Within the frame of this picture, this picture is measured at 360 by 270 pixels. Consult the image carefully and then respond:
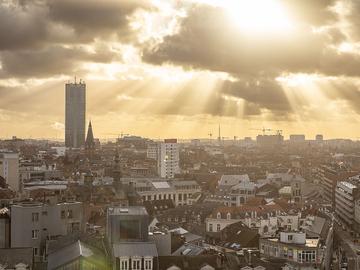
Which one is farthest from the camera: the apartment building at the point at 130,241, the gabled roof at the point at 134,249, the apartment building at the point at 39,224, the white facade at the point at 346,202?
the white facade at the point at 346,202

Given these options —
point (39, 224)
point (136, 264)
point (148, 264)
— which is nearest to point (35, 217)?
point (39, 224)

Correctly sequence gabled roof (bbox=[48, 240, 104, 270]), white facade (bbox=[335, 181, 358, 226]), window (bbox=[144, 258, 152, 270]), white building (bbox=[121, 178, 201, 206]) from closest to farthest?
gabled roof (bbox=[48, 240, 104, 270])
window (bbox=[144, 258, 152, 270])
white facade (bbox=[335, 181, 358, 226])
white building (bbox=[121, 178, 201, 206])

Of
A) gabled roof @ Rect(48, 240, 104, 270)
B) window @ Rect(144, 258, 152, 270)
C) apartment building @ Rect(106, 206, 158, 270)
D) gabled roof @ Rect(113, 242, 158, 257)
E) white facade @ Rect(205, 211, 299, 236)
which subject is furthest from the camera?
white facade @ Rect(205, 211, 299, 236)

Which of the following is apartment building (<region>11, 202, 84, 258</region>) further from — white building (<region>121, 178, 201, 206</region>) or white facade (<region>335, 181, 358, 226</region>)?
white facade (<region>335, 181, 358, 226</region>)

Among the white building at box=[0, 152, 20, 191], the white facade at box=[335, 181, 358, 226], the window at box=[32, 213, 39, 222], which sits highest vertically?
the white building at box=[0, 152, 20, 191]

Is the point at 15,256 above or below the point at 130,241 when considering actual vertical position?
below

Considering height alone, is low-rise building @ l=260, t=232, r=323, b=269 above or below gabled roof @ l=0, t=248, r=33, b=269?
below

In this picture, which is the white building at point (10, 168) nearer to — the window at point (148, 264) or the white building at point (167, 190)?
the white building at point (167, 190)

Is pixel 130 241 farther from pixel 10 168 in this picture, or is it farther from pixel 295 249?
pixel 10 168

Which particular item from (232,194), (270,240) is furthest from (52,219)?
(232,194)

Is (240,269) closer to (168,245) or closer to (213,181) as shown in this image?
(168,245)

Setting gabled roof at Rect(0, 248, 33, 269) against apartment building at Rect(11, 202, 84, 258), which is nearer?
gabled roof at Rect(0, 248, 33, 269)

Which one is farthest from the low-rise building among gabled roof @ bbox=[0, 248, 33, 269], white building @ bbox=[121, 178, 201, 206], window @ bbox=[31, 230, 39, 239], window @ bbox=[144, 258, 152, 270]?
white building @ bbox=[121, 178, 201, 206]

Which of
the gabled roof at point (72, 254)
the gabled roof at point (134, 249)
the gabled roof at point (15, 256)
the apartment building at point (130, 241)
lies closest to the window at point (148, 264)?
the apartment building at point (130, 241)
